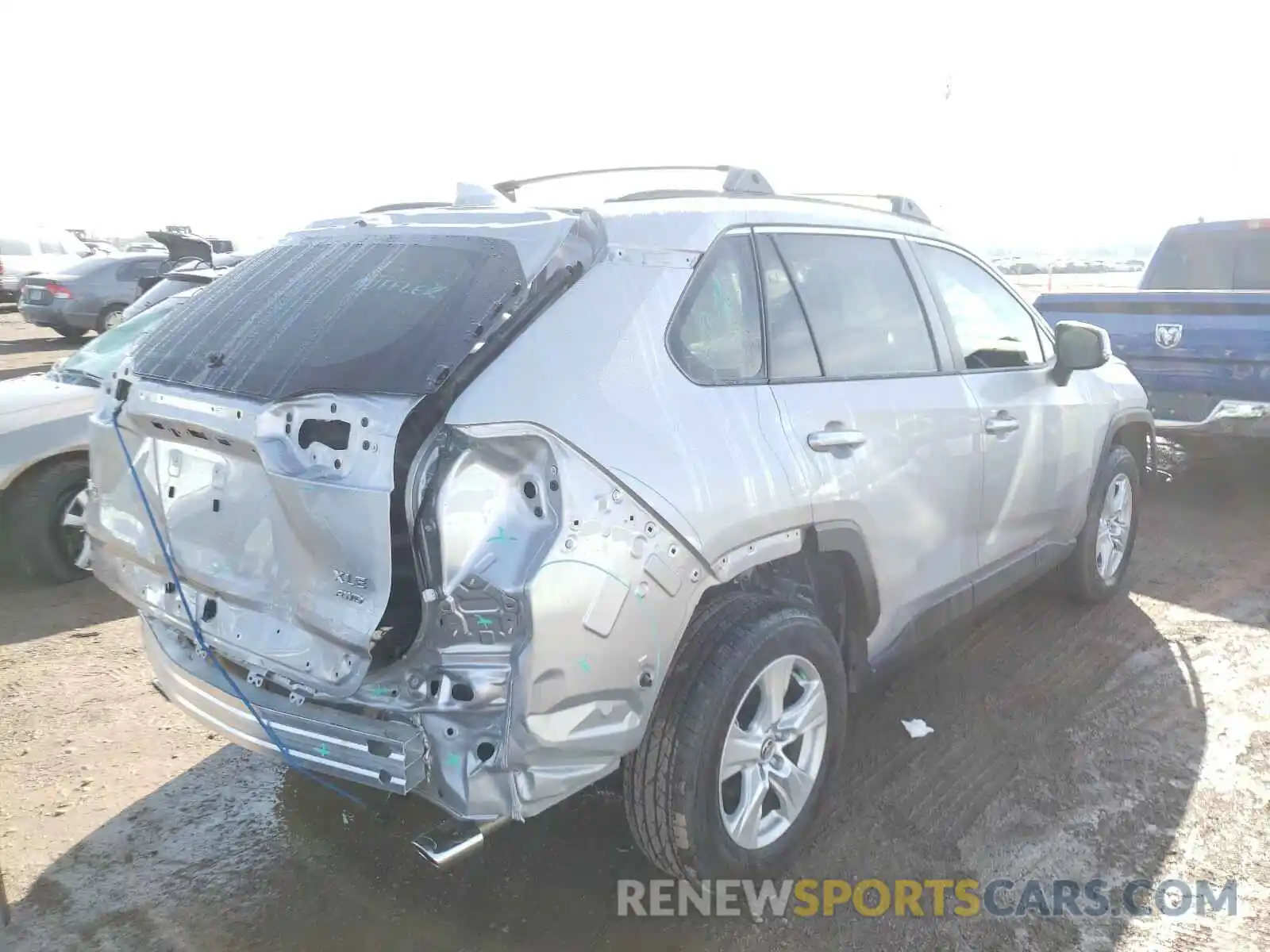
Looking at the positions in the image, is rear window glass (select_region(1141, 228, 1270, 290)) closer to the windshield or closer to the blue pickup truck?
the blue pickup truck

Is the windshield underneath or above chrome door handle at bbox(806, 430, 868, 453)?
underneath

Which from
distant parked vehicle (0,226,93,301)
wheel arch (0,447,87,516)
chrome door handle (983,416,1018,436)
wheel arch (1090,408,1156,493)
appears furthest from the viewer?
distant parked vehicle (0,226,93,301)

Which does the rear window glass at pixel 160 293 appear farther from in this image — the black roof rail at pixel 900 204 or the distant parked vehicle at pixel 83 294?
the distant parked vehicle at pixel 83 294

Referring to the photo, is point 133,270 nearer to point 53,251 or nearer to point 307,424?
point 53,251

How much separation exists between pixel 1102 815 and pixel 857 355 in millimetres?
1730

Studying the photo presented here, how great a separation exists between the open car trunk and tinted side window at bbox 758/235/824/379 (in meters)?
0.63

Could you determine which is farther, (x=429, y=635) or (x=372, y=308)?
(x=372, y=308)

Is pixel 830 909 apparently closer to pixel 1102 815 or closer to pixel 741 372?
pixel 1102 815

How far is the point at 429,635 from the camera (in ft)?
6.95

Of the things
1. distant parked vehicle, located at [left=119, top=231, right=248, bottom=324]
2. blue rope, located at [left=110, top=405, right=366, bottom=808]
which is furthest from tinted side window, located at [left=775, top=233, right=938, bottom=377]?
distant parked vehicle, located at [left=119, top=231, right=248, bottom=324]

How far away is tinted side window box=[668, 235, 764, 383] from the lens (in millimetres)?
2508

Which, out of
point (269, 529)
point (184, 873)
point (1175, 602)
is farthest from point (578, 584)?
point (1175, 602)

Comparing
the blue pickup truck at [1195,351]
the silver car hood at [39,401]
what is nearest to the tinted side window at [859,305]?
the blue pickup truck at [1195,351]

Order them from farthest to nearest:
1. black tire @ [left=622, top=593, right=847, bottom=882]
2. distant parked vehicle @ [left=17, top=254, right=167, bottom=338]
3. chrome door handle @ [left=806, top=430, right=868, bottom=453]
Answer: distant parked vehicle @ [left=17, top=254, right=167, bottom=338], chrome door handle @ [left=806, top=430, right=868, bottom=453], black tire @ [left=622, top=593, right=847, bottom=882]
